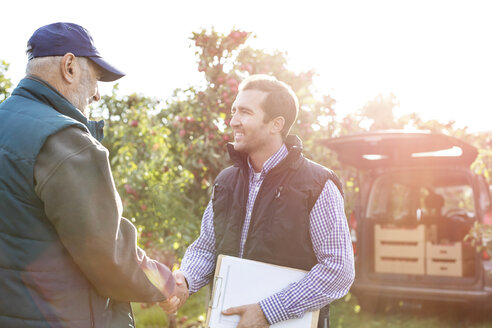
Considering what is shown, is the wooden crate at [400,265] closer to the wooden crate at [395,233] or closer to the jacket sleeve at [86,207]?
the wooden crate at [395,233]

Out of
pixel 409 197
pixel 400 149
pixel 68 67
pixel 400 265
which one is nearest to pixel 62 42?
pixel 68 67

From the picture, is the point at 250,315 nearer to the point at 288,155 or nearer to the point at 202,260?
the point at 202,260

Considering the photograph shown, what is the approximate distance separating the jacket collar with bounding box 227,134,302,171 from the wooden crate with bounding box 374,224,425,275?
4494mm

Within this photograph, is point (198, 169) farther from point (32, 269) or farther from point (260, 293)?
point (32, 269)

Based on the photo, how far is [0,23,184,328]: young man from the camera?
1865 mm

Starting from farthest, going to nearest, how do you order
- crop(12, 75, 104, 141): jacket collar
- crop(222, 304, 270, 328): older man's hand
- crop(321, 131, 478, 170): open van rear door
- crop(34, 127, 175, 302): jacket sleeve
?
1. crop(321, 131, 478, 170): open van rear door
2. crop(222, 304, 270, 328): older man's hand
3. crop(12, 75, 104, 141): jacket collar
4. crop(34, 127, 175, 302): jacket sleeve

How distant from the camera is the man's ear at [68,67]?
6.93 feet

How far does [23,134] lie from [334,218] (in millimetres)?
1430

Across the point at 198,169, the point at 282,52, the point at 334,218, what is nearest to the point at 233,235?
the point at 334,218

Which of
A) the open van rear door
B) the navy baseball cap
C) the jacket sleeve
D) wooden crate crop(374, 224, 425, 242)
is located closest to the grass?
wooden crate crop(374, 224, 425, 242)

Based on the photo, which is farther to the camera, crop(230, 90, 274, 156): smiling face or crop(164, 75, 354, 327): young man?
crop(230, 90, 274, 156): smiling face

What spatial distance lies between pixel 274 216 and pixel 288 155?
1.08 ft

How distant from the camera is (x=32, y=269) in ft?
6.18

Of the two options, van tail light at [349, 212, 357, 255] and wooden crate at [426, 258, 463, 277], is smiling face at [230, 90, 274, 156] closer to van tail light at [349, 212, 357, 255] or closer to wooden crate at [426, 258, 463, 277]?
van tail light at [349, 212, 357, 255]
